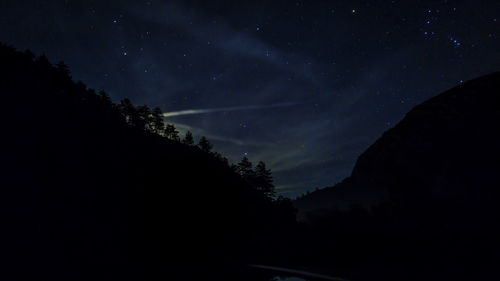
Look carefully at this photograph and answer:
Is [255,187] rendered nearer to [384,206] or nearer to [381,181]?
[384,206]

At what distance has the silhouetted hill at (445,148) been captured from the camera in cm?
9688

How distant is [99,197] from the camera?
32531 mm

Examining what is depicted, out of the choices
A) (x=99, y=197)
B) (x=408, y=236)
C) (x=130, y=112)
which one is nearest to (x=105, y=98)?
(x=130, y=112)

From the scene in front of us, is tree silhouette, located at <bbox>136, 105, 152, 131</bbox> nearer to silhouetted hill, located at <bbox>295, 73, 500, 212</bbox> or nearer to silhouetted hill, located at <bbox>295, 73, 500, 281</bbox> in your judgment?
silhouetted hill, located at <bbox>295, 73, 500, 281</bbox>

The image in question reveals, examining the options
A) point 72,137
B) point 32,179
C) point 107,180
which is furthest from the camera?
point 72,137

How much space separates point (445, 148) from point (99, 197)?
144442 millimetres

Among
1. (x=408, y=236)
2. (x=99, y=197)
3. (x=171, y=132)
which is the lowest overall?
(x=408, y=236)

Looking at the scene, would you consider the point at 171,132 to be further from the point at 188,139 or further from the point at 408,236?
the point at 408,236

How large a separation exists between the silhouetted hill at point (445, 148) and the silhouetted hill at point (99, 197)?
222ft

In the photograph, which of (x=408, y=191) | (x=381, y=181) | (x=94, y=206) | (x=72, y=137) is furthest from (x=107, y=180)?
(x=381, y=181)

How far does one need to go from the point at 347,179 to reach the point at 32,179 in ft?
656

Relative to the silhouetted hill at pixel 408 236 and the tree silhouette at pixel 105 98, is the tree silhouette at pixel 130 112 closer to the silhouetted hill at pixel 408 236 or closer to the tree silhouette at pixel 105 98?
the tree silhouette at pixel 105 98

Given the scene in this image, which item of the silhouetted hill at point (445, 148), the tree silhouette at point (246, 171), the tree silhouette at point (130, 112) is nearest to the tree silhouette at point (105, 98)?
the tree silhouette at point (130, 112)

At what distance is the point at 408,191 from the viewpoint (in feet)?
105
